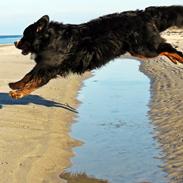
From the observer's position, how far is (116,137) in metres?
8.51

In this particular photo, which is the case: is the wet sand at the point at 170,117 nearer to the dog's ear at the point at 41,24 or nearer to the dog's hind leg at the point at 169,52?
the dog's hind leg at the point at 169,52

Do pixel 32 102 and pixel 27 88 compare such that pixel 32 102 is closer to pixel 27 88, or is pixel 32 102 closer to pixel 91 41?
pixel 27 88

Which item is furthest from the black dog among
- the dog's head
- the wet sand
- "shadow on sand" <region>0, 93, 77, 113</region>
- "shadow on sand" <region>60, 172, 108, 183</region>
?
"shadow on sand" <region>60, 172, 108, 183</region>

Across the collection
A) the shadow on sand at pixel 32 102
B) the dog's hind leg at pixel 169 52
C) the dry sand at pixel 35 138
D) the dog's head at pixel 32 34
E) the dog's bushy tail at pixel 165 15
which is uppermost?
the dog's bushy tail at pixel 165 15

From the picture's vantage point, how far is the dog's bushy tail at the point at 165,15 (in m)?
8.34

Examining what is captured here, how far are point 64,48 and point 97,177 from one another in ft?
9.27

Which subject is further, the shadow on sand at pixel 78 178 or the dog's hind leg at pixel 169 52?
the dog's hind leg at pixel 169 52

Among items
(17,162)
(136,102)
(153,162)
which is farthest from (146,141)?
(136,102)

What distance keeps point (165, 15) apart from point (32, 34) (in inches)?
95.2

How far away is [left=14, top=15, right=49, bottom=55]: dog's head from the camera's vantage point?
8.12 meters

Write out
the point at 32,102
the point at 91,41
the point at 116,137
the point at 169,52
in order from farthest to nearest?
1. the point at 32,102
2. the point at 169,52
3. the point at 116,137
4. the point at 91,41

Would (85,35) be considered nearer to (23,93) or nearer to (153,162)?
(23,93)

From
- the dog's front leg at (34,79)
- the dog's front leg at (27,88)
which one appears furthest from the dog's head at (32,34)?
the dog's front leg at (27,88)

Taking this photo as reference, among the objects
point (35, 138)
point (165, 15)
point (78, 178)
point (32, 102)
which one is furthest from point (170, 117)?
point (78, 178)
